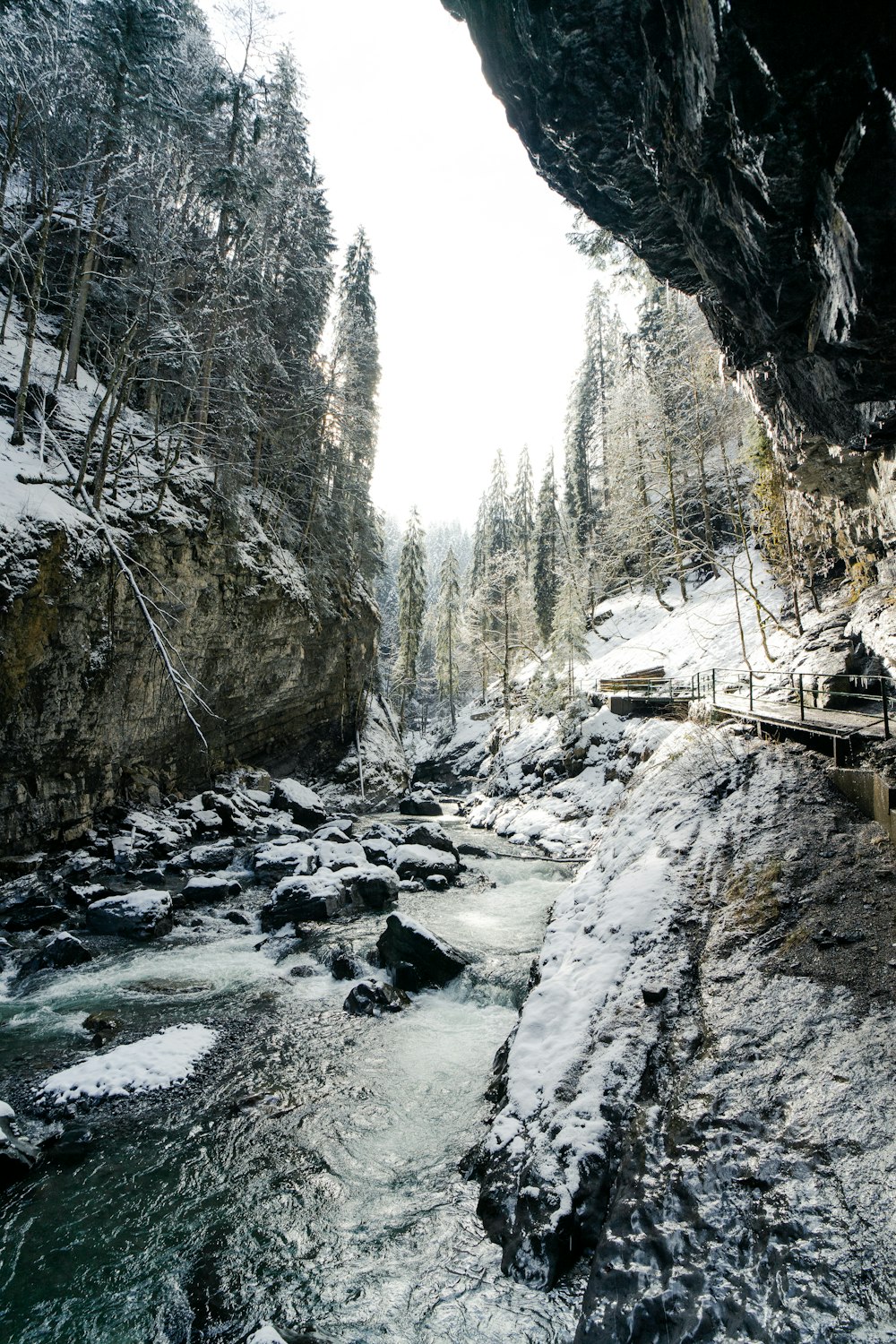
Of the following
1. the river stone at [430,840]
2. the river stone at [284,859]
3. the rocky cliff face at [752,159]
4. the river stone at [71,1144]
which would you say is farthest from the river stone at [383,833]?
the rocky cliff face at [752,159]

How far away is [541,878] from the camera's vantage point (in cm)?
1584

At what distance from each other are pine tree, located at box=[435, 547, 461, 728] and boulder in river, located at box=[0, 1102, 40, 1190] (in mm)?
47097

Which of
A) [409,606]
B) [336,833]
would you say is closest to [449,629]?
[409,606]

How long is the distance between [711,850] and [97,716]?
562 inches

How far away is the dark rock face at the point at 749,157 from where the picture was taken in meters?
3.87

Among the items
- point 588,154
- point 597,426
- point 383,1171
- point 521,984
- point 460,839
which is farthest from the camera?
point 597,426

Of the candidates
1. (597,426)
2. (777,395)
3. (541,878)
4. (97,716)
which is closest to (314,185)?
(597,426)

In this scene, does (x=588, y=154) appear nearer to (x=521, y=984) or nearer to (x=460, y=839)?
(x=521, y=984)

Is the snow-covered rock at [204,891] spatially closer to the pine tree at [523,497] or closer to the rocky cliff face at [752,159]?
the rocky cliff face at [752,159]

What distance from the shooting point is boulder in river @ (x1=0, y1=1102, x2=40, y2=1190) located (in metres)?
5.06

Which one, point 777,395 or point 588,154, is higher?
point 588,154

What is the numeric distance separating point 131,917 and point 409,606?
38.7 meters

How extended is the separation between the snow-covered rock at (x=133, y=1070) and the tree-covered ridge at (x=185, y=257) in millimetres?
8241

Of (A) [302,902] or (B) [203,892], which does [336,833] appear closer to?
(B) [203,892]
